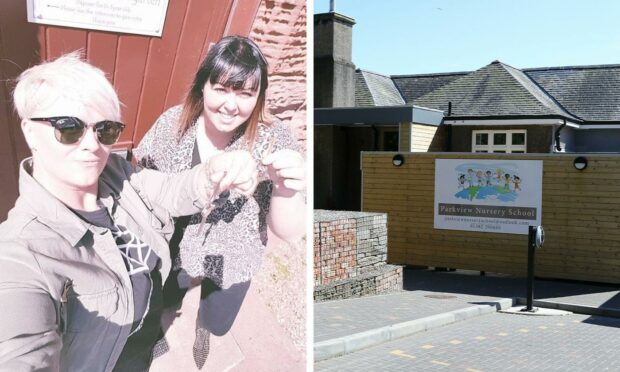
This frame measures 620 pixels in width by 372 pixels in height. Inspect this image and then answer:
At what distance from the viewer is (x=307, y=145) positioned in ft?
14.3

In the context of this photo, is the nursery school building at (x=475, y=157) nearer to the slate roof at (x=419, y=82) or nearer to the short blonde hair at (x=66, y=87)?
the slate roof at (x=419, y=82)

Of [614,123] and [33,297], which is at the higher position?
[614,123]

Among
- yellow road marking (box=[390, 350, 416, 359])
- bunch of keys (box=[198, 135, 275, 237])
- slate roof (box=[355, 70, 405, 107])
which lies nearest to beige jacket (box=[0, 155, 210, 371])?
bunch of keys (box=[198, 135, 275, 237])

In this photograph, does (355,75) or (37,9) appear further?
(355,75)

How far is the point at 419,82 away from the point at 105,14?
96.0 feet

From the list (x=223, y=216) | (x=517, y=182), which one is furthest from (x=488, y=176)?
(x=223, y=216)

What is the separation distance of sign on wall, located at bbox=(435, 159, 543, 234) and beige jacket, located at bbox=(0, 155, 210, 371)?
13174 millimetres

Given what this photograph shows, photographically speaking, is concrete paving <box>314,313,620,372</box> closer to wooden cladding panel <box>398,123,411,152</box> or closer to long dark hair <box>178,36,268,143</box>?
long dark hair <box>178,36,268,143</box>

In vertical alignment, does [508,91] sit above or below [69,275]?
above

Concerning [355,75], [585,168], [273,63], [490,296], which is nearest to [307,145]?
[273,63]

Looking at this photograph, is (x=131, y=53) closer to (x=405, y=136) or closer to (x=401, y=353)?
(x=401, y=353)

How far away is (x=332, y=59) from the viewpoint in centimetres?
2702

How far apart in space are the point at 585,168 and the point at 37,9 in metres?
13.9

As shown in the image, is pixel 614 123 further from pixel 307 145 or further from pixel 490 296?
pixel 307 145
